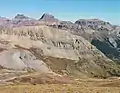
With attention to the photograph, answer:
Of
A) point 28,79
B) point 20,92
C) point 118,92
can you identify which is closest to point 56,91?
point 20,92

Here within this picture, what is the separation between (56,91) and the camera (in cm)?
4516

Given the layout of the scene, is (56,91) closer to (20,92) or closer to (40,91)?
(40,91)

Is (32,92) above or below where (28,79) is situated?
above

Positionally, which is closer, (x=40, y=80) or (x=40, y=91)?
(x=40, y=91)

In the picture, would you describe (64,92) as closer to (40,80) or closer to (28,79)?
(40,80)

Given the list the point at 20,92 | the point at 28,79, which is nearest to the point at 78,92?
the point at 20,92

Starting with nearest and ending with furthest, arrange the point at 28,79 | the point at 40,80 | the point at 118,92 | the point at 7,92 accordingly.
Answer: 1. the point at 118,92
2. the point at 7,92
3. the point at 40,80
4. the point at 28,79

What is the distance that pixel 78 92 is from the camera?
1703 inches

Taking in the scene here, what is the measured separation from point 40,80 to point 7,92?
9387 centimetres

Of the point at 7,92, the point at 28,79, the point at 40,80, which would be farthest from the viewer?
the point at 28,79

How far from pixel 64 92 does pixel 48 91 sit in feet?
9.24

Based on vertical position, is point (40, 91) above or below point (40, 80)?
above

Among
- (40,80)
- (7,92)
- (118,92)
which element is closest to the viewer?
(118,92)

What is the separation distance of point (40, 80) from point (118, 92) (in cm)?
9956
